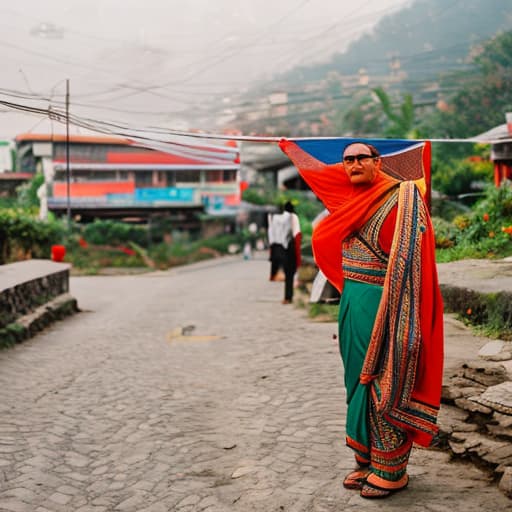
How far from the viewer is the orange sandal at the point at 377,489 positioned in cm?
403

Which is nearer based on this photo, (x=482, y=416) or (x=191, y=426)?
(x=482, y=416)

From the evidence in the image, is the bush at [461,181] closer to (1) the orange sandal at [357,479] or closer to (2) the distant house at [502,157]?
(2) the distant house at [502,157]

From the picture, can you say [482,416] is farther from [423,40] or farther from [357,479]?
[423,40]

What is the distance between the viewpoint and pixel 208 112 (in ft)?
138

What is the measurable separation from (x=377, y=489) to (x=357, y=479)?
21 cm

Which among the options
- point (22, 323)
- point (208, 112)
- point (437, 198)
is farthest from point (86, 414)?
point (208, 112)

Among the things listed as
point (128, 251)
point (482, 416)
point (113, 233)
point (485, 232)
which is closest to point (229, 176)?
point (113, 233)

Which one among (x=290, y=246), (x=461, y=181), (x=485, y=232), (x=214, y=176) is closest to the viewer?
(x=485, y=232)

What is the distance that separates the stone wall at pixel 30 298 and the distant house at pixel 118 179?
842 inches

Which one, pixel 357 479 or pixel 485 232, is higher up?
pixel 485 232

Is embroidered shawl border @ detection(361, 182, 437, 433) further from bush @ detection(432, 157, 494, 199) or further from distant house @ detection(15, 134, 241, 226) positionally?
distant house @ detection(15, 134, 241, 226)

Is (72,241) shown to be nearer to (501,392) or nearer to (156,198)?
(156,198)

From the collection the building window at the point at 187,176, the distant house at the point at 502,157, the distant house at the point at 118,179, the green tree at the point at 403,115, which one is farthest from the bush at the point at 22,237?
the building window at the point at 187,176

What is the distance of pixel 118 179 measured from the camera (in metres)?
37.7
